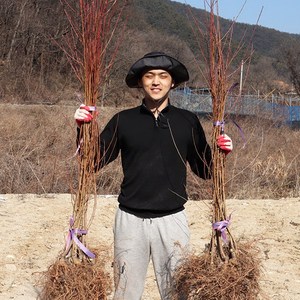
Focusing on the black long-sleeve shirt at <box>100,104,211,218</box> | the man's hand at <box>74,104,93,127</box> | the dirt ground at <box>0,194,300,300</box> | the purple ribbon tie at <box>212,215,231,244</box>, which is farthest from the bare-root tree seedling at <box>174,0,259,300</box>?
the dirt ground at <box>0,194,300,300</box>

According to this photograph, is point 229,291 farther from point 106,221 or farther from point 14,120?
point 14,120

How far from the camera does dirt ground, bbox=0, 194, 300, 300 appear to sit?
4.41 metres

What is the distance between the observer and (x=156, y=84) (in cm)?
262

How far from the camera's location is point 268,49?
8531 centimetres

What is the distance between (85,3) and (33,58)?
19.4 m

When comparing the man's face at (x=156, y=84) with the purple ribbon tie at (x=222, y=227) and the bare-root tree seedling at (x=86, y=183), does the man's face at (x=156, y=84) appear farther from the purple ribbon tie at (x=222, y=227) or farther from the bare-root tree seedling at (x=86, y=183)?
the purple ribbon tie at (x=222, y=227)

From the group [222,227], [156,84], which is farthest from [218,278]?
[156,84]

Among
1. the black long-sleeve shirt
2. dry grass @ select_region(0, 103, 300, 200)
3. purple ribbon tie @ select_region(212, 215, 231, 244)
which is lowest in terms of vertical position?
dry grass @ select_region(0, 103, 300, 200)

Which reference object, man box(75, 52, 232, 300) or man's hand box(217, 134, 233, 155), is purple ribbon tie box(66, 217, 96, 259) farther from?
man's hand box(217, 134, 233, 155)

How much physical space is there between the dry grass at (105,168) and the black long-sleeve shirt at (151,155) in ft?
9.45

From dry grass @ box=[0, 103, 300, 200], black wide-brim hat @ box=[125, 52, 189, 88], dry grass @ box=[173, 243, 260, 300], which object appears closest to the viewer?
dry grass @ box=[173, 243, 260, 300]

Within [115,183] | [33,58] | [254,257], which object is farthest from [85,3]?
[33,58]

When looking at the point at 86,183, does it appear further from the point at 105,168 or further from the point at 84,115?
the point at 105,168

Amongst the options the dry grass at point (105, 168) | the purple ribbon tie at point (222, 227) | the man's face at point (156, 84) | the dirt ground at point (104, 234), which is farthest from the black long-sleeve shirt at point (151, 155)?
the dry grass at point (105, 168)
